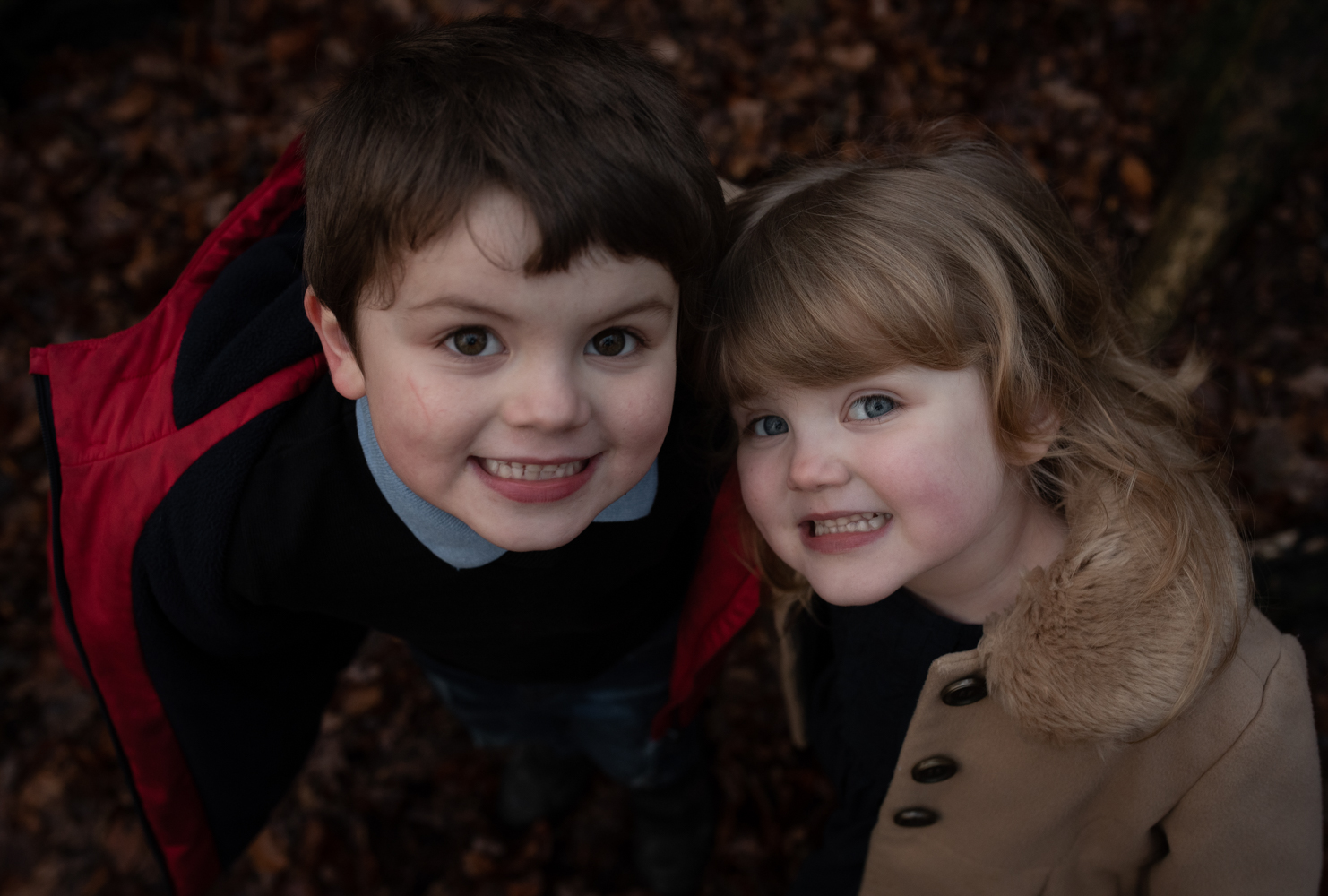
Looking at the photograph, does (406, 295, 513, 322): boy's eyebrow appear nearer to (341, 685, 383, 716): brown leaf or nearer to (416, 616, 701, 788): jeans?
(416, 616, 701, 788): jeans

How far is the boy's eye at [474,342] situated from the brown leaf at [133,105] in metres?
3.53

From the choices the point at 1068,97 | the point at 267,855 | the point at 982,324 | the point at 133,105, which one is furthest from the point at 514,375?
the point at 133,105

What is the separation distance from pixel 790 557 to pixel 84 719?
2722 mm

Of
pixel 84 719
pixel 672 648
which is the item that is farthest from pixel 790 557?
pixel 84 719

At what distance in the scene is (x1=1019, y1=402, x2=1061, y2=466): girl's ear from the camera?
1.54 m

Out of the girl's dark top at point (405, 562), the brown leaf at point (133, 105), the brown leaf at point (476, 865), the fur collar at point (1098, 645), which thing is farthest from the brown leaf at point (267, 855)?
the brown leaf at point (133, 105)

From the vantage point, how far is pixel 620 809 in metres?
2.96

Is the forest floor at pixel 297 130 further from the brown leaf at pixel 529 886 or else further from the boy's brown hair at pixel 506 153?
the boy's brown hair at pixel 506 153

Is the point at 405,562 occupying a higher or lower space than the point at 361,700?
higher

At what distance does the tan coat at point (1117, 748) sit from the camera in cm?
147

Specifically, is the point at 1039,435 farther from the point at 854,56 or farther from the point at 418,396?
the point at 854,56

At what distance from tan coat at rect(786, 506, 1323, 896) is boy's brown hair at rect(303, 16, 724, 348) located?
3.00 feet

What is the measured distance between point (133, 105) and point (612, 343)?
12.0 ft

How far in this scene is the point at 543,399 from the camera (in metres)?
1.26
